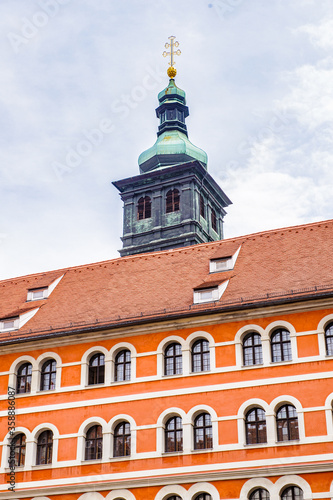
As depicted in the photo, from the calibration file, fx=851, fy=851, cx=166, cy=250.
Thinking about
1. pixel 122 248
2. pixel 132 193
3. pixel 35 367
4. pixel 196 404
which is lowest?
pixel 196 404

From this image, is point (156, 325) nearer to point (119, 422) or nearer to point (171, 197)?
point (119, 422)

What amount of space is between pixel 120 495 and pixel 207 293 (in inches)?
350

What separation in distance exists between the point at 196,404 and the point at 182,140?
33479 millimetres

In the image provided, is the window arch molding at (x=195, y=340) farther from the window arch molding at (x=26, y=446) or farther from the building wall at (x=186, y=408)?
the window arch molding at (x=26, y=446)

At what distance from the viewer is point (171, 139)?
63.8 m

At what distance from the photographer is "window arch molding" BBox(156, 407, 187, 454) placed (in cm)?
3281

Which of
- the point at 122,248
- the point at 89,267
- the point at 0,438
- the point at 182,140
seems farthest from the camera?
the point at 182,140

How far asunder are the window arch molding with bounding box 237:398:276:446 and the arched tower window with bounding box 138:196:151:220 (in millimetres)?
28896

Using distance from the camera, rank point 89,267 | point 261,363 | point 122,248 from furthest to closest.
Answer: point 122,248, point 89,267, point 261,363

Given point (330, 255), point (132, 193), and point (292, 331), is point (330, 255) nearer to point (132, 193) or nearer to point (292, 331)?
point (292, 331)

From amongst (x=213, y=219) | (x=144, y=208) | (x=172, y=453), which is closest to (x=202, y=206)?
(x=213, y=219)

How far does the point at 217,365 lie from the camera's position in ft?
110

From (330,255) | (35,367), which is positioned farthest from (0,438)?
(330,255)

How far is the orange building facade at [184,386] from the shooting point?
31547mm
